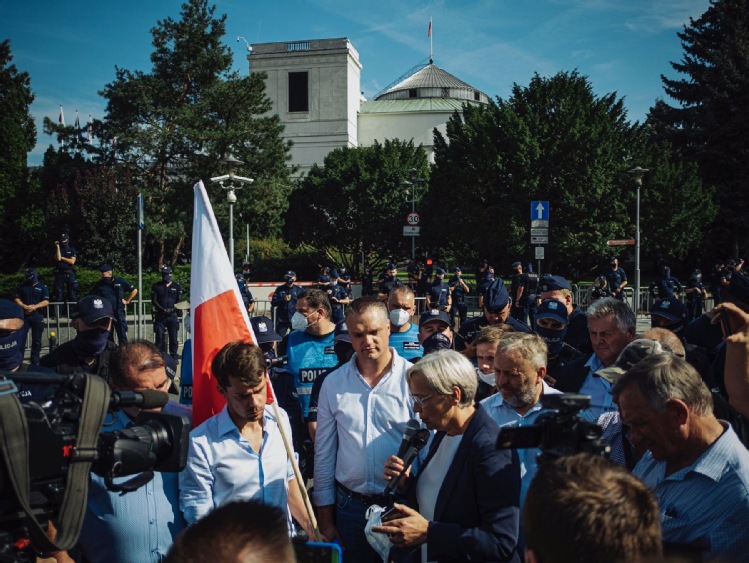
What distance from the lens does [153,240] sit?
122 feet

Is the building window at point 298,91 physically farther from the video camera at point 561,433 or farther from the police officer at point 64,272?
the video camera at point 561,433

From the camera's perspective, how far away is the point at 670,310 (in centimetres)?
686

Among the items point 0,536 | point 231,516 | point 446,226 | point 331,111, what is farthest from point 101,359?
point 331,111

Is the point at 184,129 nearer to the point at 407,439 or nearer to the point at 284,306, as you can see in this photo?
the point at 284,306

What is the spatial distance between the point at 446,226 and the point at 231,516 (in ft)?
119

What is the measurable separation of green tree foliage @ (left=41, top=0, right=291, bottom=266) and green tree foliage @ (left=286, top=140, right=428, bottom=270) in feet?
13.9

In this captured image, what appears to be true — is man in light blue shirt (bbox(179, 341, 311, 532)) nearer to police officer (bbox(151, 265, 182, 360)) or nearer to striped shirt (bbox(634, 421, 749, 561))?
striped shirt (bbox(634, 421, 749, 561))

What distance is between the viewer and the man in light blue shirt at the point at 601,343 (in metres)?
4.60

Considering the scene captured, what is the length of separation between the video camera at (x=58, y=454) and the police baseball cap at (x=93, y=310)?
358cm

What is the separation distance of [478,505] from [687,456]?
2.82 feet

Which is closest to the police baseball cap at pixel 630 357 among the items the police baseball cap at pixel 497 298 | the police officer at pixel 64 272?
the police baseball cap at pixel 497 298

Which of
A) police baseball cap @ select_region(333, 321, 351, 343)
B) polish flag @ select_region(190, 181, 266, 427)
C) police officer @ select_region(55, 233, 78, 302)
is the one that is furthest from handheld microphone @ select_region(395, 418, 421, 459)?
police officer @ select_region(55, 233, 78, 302)

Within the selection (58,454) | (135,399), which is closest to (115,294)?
(135,399)

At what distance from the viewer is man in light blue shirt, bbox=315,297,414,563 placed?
3.82 m
